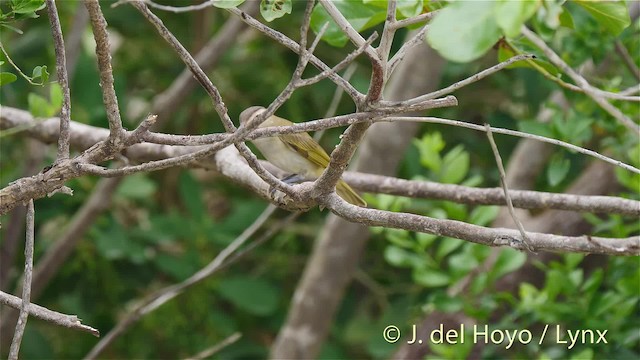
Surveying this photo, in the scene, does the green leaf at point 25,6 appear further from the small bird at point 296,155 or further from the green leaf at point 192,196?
the green leaf at point 192,196

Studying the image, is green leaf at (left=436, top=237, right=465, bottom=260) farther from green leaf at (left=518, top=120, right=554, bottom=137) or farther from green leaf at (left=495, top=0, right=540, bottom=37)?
green leaf at (left=495, top=0, right=540, bottom=37)

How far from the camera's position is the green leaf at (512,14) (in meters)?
1.11

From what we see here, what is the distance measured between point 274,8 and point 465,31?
51 centimetres

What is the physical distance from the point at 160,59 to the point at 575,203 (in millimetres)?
2651

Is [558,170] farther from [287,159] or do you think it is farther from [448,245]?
[287,159]

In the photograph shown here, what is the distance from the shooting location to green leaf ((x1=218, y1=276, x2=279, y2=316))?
380cm

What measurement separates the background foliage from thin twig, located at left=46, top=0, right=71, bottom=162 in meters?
1.44

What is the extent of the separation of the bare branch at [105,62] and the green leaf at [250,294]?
230 cm

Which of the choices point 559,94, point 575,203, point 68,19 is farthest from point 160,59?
point 575,203

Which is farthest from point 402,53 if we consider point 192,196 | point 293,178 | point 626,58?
point 192,196

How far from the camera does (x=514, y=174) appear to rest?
12.0 ft

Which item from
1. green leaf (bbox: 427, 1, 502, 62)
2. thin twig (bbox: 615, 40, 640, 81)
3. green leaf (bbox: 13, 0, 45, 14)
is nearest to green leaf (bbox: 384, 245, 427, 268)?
thin twig (bbox: 615, 40, 640, 81)

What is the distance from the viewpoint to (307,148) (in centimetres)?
328

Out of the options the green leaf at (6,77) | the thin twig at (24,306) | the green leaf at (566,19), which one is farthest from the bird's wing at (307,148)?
the thin twig at (24,306)
